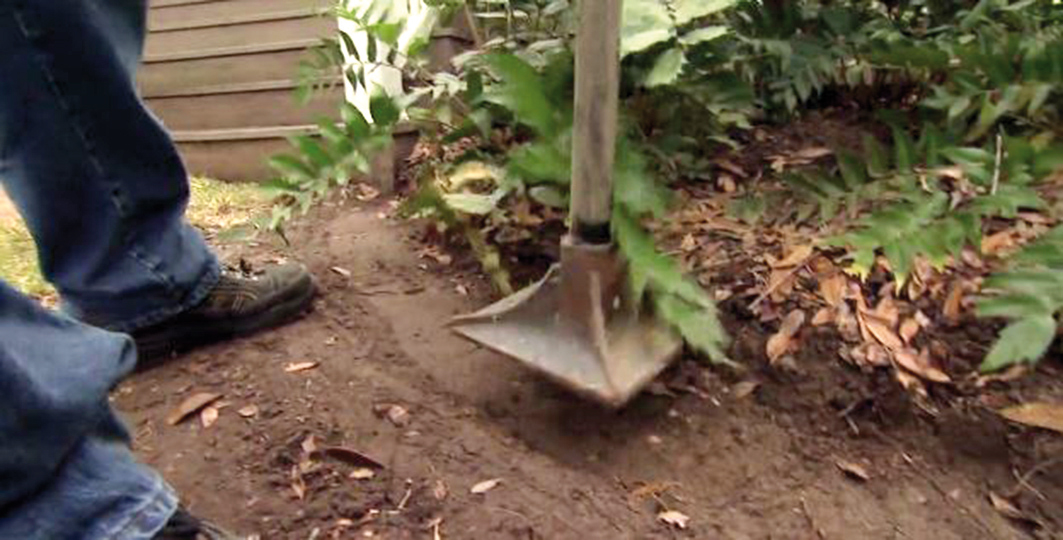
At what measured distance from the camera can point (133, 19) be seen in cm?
128

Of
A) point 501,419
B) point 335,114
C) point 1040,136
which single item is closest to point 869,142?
point 1040,136

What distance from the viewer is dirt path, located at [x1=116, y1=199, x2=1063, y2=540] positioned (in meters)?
1.02

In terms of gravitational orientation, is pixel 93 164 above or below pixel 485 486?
above

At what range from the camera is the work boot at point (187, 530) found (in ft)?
2.77

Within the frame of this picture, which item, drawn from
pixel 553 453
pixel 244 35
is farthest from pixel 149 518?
pixel 244 35

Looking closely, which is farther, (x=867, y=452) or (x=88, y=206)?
(x=88, y=206)

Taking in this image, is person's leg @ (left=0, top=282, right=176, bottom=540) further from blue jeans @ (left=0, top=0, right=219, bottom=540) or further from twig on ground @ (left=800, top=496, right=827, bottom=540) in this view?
twig on ground @ (left=800, top=496, right=827, bottom=540)

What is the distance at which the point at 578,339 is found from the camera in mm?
1129

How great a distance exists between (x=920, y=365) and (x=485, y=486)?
0.63 m

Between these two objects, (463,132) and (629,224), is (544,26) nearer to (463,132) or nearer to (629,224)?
(463,132)

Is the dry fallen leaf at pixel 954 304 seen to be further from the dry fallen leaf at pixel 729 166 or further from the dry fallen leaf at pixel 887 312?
the dry fallen leaf at pixel 729 166

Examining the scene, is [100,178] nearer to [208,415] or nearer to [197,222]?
[208,415]

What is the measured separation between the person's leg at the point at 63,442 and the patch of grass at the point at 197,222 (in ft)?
2.73

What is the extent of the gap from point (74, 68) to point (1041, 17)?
1.69 m
